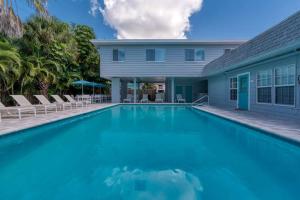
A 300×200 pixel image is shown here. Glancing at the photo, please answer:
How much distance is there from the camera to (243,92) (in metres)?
12.0

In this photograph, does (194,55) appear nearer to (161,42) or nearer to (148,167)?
(161,42)

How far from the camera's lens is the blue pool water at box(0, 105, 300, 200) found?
2.79m

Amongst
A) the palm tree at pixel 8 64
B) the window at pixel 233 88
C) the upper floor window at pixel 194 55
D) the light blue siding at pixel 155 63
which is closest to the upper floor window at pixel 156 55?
the light blue siding at pixel 155 63

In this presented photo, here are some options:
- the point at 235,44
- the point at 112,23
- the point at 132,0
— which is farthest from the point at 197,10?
the point at 112,23

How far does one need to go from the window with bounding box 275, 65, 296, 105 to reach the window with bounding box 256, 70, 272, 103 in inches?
19.1

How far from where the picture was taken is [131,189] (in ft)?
9.50

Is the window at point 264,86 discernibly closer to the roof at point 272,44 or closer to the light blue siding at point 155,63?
the roof at point 272,44

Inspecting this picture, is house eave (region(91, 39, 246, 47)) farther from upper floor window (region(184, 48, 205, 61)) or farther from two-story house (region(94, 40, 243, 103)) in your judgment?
upper floor window (region(184, 48, 205, 61))

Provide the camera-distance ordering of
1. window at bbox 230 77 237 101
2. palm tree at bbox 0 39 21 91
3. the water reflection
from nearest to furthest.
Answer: the water reflection
palm tree at bbox 0 39 21 91
window at bbox 230 77 237 101

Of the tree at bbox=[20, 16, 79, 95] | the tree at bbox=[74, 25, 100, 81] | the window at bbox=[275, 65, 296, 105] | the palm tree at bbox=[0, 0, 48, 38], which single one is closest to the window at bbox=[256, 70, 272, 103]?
the window at bbox=[275, 65, 296, 105]

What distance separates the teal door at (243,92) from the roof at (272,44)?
1298 millimetres

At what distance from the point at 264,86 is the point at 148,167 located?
343 inches

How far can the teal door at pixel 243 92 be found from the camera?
11633 millimetres

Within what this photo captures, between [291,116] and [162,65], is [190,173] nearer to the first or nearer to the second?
[291,116]
